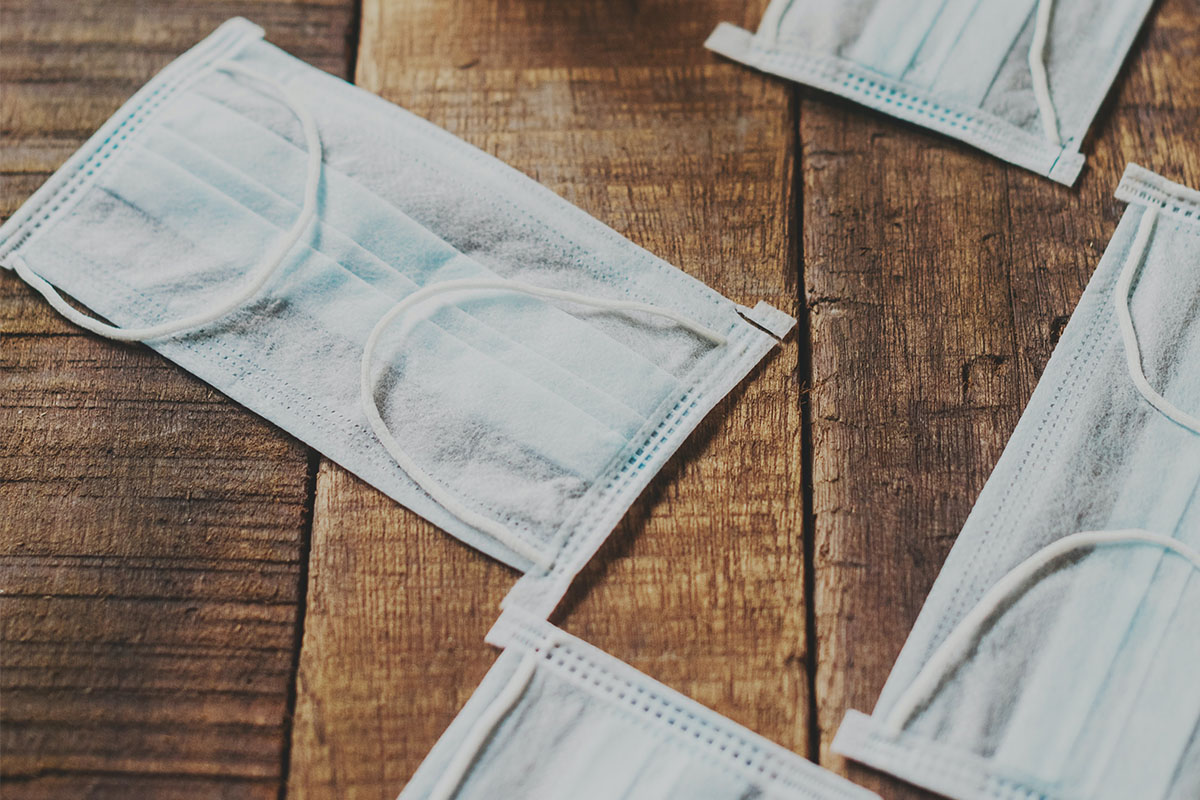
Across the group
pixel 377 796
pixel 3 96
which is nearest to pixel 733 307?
pixel 377 796

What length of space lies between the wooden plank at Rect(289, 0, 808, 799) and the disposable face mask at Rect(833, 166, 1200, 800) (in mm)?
102

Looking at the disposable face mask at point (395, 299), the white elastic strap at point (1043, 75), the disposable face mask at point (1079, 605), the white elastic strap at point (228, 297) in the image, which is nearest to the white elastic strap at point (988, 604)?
the disposable face mask at point (1079, 605)

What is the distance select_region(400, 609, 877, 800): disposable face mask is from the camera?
0.63 meters

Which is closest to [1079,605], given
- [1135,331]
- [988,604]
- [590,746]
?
[988,604]

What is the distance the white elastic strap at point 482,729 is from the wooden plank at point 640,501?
29 millimetres

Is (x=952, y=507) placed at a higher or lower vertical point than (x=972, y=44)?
lower

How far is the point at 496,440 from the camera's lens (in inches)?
28.4

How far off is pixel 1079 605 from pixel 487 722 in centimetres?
42

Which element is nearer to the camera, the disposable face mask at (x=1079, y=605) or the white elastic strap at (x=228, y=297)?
the disposable face mask at (x=1079, y=605)

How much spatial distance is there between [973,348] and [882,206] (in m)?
0.15

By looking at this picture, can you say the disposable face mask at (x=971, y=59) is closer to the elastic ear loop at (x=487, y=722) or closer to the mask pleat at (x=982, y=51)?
the mask pleat at (x=982, y=51)

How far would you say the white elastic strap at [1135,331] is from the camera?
0.70m

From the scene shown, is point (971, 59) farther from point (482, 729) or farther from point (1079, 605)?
point (482, 729)

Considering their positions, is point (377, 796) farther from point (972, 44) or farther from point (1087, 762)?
point (972, 44)
